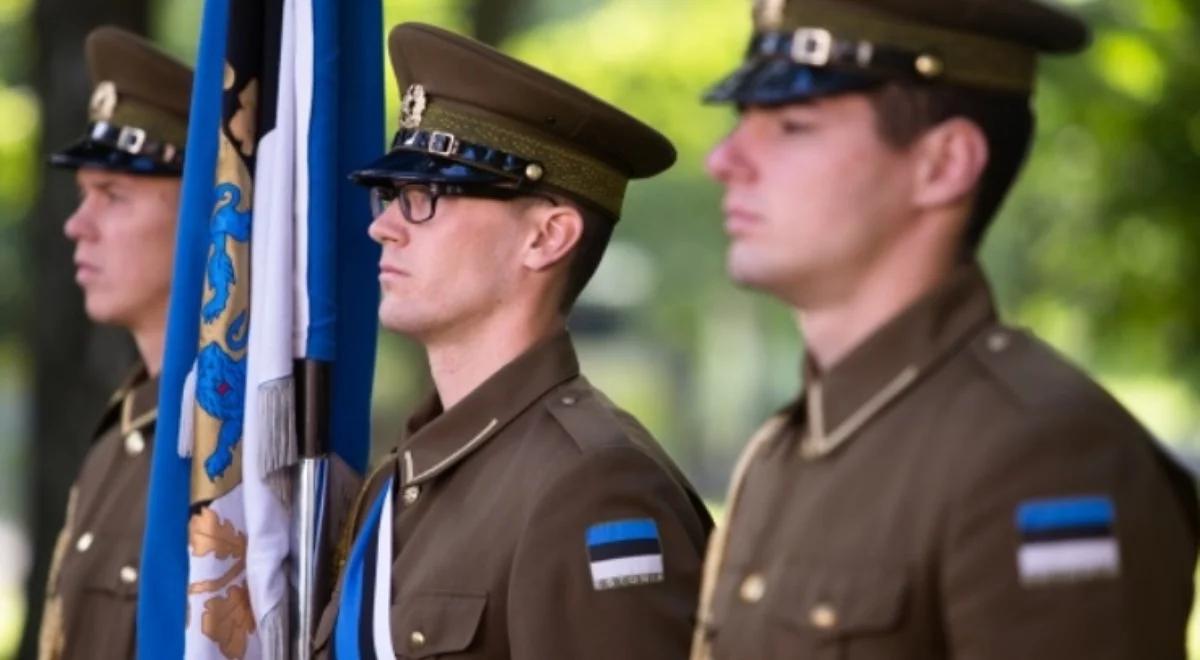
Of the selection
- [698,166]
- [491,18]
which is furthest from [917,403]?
[698,166]

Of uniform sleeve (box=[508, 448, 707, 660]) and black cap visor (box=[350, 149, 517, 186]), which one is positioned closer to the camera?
uniform sleeve (box=[508, 448, 707, 660])

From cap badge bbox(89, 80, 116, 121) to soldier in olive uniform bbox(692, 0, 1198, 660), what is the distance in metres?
2.90

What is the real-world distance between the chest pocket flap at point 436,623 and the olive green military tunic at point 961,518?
2.69ft

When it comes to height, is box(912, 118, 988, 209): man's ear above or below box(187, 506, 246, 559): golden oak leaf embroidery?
above

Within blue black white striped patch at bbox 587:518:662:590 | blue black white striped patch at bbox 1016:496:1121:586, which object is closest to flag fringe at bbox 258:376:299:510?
blue black white striped patch at bbox 587:518:662:590

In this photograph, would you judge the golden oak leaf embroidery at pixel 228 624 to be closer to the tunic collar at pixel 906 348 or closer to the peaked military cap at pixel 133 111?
the peaked military cap at pixel 133 111

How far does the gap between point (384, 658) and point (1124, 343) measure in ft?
22.9

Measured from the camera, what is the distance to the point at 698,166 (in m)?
23.3

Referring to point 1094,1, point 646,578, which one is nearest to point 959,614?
point 646,578

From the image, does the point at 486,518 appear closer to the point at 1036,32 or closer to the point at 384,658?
the point at 384,658

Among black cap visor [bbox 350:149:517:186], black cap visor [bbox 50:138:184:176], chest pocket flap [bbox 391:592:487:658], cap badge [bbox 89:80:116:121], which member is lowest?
chest pocket flap [bbox 391:592:487:658]

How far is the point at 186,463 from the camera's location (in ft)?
17.2

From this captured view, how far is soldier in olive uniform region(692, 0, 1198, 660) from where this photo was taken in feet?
10.2

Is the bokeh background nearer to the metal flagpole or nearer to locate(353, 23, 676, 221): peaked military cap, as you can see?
locate(353, 23, 676, 221): peaked military cap
